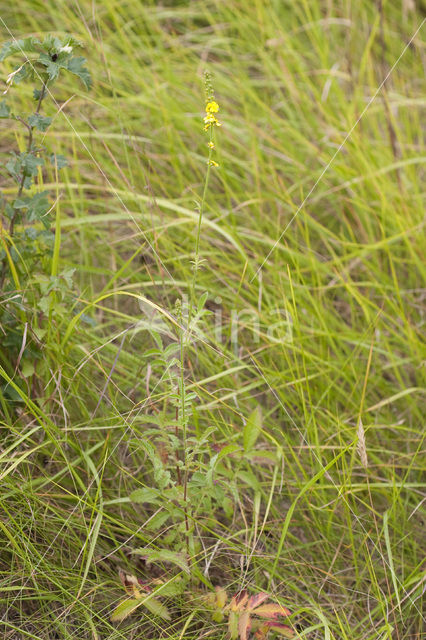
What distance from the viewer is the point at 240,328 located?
195cm

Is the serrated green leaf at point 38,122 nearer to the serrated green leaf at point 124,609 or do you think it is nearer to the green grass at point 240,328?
the green grass at point 240,328

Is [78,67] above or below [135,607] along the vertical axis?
above

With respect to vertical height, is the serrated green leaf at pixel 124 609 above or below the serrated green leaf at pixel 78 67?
below

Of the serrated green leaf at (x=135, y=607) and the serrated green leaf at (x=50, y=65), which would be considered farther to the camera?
the serrated green leaf at (x=50, y=65)

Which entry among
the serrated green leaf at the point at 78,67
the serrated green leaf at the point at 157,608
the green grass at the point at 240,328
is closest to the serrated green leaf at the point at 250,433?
the green grass at the point at 240,328

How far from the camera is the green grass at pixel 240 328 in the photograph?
1524 millimetres

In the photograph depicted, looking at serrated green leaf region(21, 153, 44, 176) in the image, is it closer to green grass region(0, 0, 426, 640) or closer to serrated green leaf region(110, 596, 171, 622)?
green grass region(0, 0, 426, 640)

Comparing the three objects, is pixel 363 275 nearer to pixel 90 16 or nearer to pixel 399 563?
pixel 399 563

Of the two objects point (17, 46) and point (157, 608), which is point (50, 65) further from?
point (157, 608)

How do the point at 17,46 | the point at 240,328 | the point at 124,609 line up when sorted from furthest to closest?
the point at 240,328 < the point at 17,46 < the point at 124,609

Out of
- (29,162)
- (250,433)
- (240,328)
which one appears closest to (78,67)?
(29,162)

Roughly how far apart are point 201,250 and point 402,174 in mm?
882

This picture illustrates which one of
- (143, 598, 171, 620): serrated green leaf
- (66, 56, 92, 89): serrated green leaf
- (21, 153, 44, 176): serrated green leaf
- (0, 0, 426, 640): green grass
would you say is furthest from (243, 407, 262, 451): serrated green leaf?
(66, 56, 92, 89): serrated green leaf

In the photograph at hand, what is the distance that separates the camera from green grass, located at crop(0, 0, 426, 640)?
152cm
